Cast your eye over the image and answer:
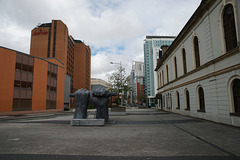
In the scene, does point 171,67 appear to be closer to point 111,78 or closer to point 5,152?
point 111,78

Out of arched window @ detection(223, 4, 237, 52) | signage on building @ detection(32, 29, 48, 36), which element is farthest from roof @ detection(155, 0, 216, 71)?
signage on building @ detection(32, 29, 48, 36)

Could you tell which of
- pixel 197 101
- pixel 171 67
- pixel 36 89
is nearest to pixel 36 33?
pixel 36 89

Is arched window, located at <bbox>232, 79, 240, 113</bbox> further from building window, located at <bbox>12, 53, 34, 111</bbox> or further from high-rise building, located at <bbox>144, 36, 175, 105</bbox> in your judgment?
high-rise building, located at <bbox>144, 36, 175, 105</bbox>

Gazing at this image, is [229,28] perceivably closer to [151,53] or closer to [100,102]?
[100,102]

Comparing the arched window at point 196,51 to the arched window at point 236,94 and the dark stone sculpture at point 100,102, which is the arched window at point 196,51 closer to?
the arched window at point 236,94

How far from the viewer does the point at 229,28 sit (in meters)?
10.1

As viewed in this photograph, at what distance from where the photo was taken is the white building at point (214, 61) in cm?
956

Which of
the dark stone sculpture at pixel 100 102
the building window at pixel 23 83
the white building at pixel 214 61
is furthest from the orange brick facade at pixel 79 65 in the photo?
the dark stone sculpture at pixel 100 102

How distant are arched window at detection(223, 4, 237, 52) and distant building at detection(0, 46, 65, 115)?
29645 millimetres

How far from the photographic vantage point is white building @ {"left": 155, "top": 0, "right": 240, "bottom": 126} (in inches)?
376

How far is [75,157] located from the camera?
4352 millimetres

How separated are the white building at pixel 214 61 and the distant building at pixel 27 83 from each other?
26.8 m

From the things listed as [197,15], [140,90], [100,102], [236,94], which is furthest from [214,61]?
[140,90]

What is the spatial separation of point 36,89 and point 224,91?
1223 inches
